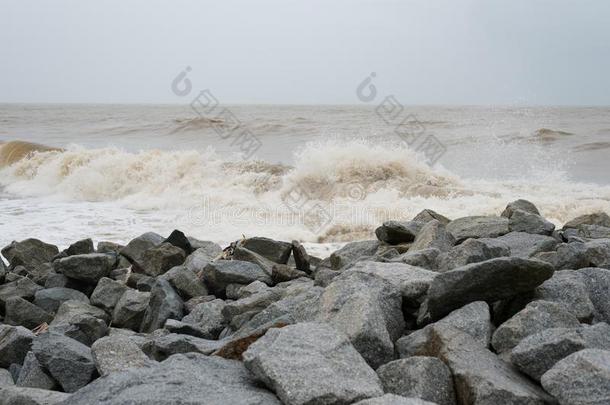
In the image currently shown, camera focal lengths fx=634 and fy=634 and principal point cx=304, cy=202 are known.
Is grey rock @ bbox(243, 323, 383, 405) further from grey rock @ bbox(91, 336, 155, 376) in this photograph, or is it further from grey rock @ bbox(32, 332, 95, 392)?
grey rock @ bbox(32, 332, 95, 392)

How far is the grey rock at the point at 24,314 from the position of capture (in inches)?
165

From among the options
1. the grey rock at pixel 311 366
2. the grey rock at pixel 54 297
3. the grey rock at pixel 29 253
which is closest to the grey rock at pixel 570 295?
the grey rock at pixel 311 366

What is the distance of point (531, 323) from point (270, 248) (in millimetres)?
3257

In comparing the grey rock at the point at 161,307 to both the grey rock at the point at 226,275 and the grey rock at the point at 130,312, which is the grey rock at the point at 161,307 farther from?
the grey rock at the point at 226,275

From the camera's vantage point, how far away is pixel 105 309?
4.33m

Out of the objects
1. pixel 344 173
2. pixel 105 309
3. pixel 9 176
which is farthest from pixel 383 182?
pixel 9 176

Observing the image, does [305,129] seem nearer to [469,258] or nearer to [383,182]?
[383,182]

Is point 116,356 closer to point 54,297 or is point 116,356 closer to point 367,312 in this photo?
point 367,312

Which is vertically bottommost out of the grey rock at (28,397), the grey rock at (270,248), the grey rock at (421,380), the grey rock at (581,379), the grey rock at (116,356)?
the grey rock at (270,248)

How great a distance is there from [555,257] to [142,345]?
214 centimetres

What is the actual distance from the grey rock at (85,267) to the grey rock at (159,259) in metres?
0.30

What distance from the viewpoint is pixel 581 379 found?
5.84 ft

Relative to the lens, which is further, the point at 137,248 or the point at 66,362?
the point at 137,248

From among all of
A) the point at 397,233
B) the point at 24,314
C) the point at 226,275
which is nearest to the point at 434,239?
the point at 397,233
